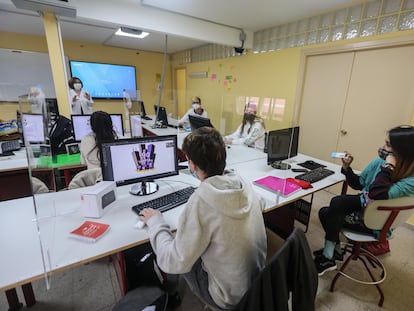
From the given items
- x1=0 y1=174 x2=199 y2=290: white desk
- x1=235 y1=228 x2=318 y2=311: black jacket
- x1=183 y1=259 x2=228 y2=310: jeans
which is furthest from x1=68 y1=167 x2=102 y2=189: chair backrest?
x1=235 y1=228 x2=318 y2=311: black jacket

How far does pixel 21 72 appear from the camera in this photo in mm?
4773

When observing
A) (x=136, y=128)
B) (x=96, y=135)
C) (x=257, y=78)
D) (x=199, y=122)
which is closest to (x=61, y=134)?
(x=136, y=128)

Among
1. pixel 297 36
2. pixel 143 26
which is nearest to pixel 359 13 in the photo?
pixel 297 36

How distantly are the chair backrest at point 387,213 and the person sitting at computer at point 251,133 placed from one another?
1.50 meters

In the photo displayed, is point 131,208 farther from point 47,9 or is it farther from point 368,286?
point 47,9

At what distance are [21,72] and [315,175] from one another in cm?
619

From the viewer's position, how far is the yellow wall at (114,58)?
4.63 meters

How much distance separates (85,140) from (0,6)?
119 inches

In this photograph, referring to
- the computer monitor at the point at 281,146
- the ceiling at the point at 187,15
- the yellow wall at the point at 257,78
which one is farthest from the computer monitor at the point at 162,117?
the computer monitor at the point at 281,146

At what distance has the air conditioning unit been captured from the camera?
2.29 m

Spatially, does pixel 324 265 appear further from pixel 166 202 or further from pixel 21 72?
pixel 21 72

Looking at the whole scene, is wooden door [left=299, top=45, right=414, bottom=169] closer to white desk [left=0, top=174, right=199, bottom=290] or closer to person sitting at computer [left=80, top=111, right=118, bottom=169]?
white desk [left=0, top=174, right=199, bottom=290]

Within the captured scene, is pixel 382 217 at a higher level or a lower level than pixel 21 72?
lower

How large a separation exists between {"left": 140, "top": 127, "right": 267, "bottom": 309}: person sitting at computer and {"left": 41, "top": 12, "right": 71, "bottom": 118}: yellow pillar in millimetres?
2737
